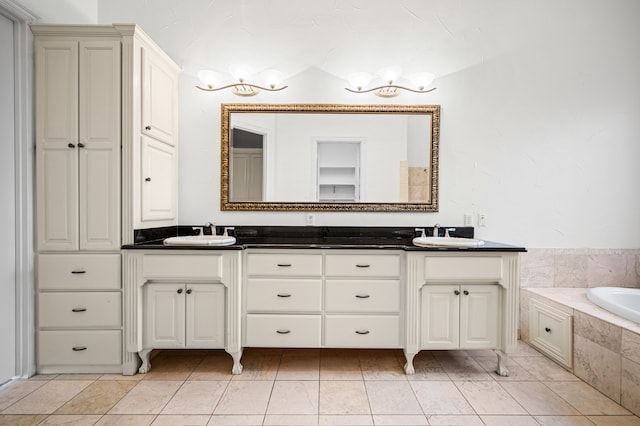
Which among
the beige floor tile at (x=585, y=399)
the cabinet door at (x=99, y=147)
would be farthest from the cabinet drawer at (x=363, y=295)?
the cabinet door at (x=99, y=147)

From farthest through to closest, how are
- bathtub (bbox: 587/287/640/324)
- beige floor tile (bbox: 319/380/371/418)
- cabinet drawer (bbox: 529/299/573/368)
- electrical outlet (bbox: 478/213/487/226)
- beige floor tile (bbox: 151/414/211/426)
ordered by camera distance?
electrical outlet (bbox: 478/213/487/226)
cabinet drawer (bbox: 529/299/573/368)
bathtub (bbox: 587/287/640/324)
beige floor tile (bbox: 319/380/371/418)
beige floor tile (bbox: 151/414/211/426)

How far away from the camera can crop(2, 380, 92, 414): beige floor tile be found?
5.61 ft

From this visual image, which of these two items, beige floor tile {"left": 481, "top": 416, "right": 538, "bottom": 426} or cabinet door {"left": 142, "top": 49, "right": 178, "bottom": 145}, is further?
cabinet door {"left": 142, "top": 49, "right": 178, "bottom": 145}

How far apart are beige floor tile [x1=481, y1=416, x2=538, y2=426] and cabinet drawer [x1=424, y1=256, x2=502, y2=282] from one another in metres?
0.75

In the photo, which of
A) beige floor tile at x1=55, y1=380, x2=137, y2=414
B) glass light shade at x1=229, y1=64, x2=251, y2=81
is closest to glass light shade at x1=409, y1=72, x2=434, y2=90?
glass light shade at x1=229, y1=64, x2=251, y2=81

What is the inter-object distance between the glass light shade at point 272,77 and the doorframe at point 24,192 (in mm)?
1493

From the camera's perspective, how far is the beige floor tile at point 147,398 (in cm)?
171

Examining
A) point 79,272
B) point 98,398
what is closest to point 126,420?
point 98,398

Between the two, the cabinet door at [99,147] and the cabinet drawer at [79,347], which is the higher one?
the cabinet door at [99,147]

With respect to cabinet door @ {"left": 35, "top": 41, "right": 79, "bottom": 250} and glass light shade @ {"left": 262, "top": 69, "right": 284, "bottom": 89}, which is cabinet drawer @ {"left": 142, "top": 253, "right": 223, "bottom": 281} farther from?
glass light shade @ {"left": 262, "top": 69, "right": 284, "bottom": 89}

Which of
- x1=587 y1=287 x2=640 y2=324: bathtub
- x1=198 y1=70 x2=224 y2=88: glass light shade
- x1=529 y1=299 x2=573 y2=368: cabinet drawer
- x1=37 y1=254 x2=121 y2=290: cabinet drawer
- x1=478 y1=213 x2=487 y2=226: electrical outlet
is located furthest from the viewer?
x1=478 y1=213 x2=487 y2=226: electrical outlet

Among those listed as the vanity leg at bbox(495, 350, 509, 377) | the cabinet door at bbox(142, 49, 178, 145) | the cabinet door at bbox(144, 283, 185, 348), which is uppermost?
the cabinet door at bbox(142, 49, 178, 145)

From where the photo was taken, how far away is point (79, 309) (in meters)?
2.04

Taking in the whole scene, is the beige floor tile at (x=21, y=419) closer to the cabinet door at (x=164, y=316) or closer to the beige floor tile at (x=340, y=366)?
the cabinet door at (x=164, y=316)
